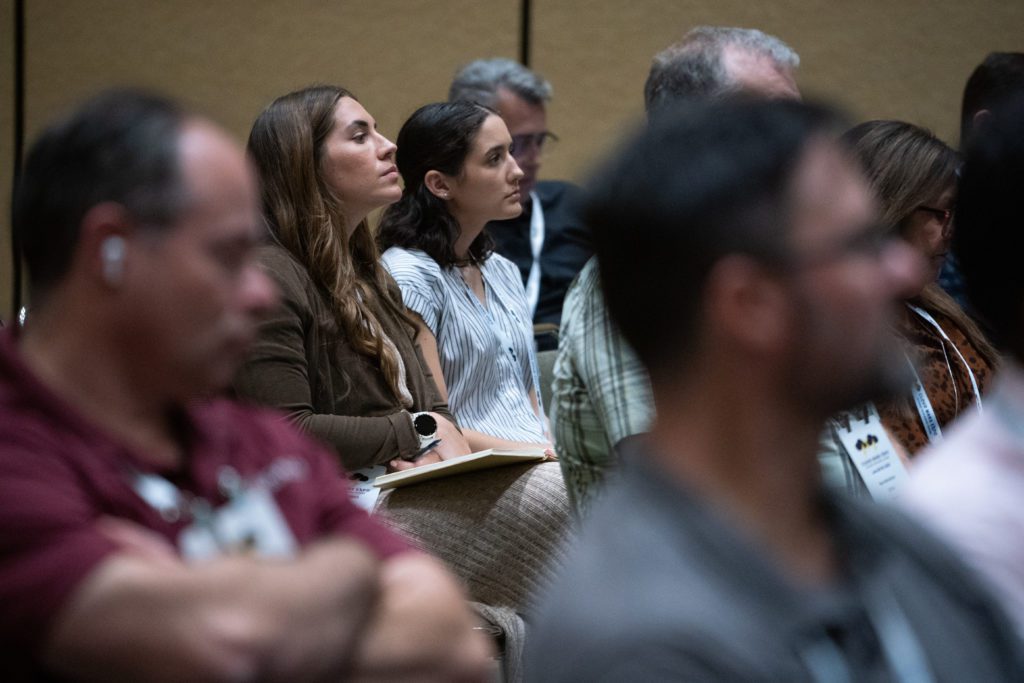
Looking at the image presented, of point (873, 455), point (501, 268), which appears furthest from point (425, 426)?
point (873, 455)

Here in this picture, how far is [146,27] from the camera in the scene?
4.84 metres

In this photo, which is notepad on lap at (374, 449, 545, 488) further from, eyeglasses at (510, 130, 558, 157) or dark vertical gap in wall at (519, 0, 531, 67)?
dark vertical gap in wall at (519, 0, 531, 67)

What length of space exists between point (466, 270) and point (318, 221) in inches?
24.7

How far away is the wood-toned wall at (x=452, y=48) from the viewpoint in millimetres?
4824

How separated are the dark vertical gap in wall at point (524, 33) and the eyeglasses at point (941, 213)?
115 inches

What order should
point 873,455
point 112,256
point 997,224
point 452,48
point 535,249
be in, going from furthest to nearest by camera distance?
point 452,48
point 535,249
point 873,455
point 997,224
point 112,256

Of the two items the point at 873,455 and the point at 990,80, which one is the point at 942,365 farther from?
the point at 990,80

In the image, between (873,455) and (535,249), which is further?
A: (535,249)

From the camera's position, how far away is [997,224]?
1249 millimetres

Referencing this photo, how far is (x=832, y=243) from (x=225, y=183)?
49 centimetres

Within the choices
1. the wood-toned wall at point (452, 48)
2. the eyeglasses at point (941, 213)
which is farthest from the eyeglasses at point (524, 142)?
the eyeglasses at point (941, 213)

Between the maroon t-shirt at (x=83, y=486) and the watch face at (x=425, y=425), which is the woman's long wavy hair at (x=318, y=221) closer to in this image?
the watch face at (x=425, y=425)


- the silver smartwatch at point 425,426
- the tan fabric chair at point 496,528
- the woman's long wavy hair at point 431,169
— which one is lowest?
the tan fabric chair at point 496,528

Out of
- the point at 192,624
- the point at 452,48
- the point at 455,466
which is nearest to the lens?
the point at 192,624
